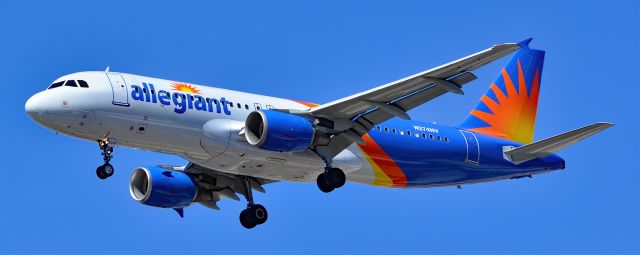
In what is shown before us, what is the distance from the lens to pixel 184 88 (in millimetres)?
43438

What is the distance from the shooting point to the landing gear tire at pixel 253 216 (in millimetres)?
48344

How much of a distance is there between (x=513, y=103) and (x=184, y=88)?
1746cm

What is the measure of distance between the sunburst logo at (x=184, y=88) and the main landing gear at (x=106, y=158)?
2910mm

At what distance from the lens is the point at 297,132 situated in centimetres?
4281

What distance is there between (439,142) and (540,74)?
385 inches

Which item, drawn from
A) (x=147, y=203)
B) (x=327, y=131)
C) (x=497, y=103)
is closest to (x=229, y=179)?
(x=147, y=203)

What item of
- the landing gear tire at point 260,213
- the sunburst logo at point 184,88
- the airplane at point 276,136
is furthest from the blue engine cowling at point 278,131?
the landing gear tire at point 260,213

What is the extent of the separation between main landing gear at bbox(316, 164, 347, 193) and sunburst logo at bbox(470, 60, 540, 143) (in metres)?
8.99

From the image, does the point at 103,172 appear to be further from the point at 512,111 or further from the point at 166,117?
the point at 512,111

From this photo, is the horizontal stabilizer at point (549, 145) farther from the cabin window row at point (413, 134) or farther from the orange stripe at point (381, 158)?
the orange stripe at point (381, 158)

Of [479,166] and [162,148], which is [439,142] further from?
[162,148]

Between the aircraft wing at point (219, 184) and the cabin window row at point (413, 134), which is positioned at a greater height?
the cabin window row at point (413, 134)

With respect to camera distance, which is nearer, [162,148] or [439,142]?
[162,148]

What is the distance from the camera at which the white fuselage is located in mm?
41500
